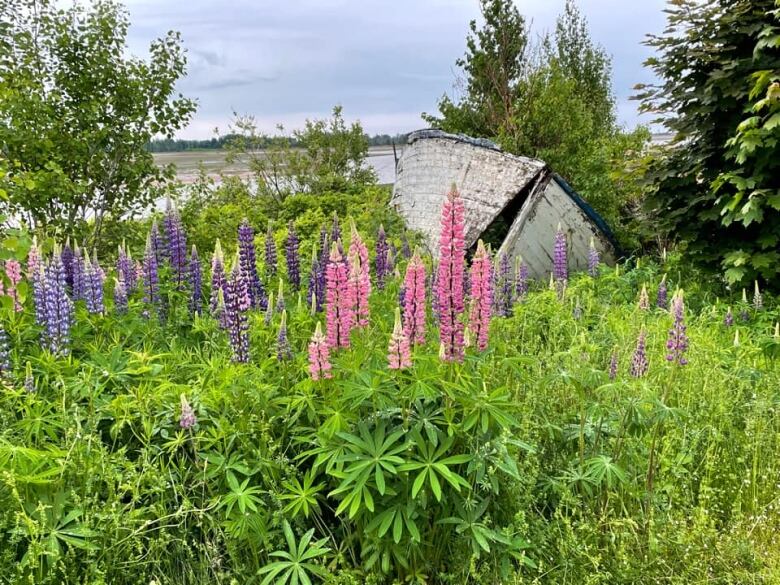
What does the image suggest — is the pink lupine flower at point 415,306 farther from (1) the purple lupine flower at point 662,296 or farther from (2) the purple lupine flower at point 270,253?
(1) the purple lupine flower at point 662,296

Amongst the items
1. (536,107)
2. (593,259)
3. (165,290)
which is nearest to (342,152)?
(536,107)

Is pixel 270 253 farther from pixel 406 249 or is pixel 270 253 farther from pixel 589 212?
pixel 589 212

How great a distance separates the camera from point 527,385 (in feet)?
12.5

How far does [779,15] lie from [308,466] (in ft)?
20.7

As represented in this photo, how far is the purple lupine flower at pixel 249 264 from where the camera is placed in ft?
12.6

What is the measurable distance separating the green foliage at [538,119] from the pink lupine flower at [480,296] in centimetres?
612

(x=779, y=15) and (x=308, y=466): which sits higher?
(x=779, y=15)

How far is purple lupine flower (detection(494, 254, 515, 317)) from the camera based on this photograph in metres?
A: 5.11

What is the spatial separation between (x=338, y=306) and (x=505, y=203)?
6.33 meters

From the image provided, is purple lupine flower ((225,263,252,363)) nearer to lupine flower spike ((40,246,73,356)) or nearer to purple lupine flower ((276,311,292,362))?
purple lupine flower ((276,311,292,362))

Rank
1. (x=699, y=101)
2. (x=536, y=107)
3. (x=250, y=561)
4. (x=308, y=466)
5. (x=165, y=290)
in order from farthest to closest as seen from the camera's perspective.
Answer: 1. (x=536, y=107)
2. (x=699, y=101)
3. (x=165, y=290)
4. (x=308, y=466)
5. (x=250, y=561)

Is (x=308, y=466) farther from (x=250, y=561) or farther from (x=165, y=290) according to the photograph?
(x=165, y=290)

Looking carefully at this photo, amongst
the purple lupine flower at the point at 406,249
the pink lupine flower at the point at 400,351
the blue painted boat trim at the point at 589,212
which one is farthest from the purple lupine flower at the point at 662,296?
the pink lupine flower at the point at 400,351

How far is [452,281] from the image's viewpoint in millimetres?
2635
